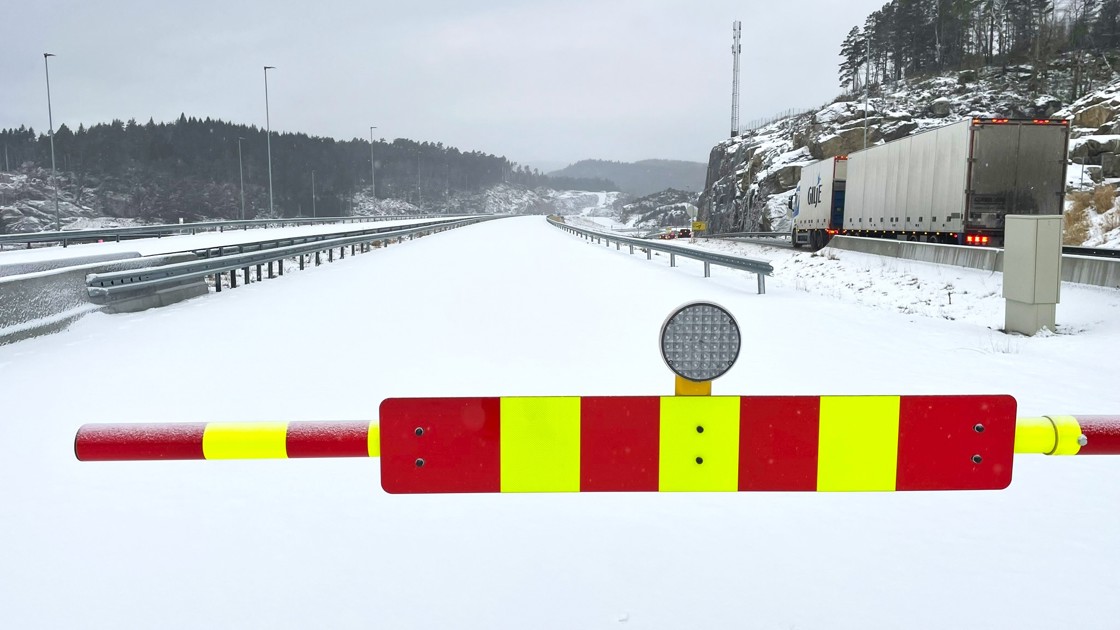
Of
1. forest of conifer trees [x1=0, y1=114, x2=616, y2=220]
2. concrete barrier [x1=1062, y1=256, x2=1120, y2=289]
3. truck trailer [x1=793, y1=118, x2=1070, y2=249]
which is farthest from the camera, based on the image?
forest of conifer trees [x1=0, y1=114, x2=616, y2=220]

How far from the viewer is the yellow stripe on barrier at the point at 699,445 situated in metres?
3.16

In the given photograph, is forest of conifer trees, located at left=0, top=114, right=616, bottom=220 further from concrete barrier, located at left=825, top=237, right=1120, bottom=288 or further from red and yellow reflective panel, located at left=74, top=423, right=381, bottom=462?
red and yellow reflective panel, located at left=74, top=423, right=381, bottom=462

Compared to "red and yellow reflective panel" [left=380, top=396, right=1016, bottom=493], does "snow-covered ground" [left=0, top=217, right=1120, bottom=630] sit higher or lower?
lower

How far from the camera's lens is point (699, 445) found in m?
3.18

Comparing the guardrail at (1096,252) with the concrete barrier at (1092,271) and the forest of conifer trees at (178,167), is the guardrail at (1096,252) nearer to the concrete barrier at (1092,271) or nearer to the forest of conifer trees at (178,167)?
the concrete barrier at (1092,271)

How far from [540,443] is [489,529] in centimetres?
130

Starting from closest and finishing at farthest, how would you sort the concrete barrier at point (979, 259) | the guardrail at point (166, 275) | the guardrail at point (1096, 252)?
the guardrail at point (166, 275), the concrete barrier at point (979, 259), the guardrail at point (1096, 252)

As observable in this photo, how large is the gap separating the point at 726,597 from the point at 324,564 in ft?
6.24

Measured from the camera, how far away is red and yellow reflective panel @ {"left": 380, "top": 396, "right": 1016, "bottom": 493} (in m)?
3.16

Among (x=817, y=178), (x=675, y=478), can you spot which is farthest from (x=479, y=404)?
(x=817, y=178)

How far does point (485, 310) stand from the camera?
13.4 metres

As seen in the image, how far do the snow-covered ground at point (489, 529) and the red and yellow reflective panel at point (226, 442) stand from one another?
0.72 m

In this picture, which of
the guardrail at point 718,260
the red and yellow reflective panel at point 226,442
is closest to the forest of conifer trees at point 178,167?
the guardrail at point 718,260

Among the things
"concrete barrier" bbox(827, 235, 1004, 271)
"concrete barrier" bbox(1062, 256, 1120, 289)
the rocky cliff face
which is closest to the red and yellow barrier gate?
"concrete barrier" bbox(1062, 256, 1120, 289)
